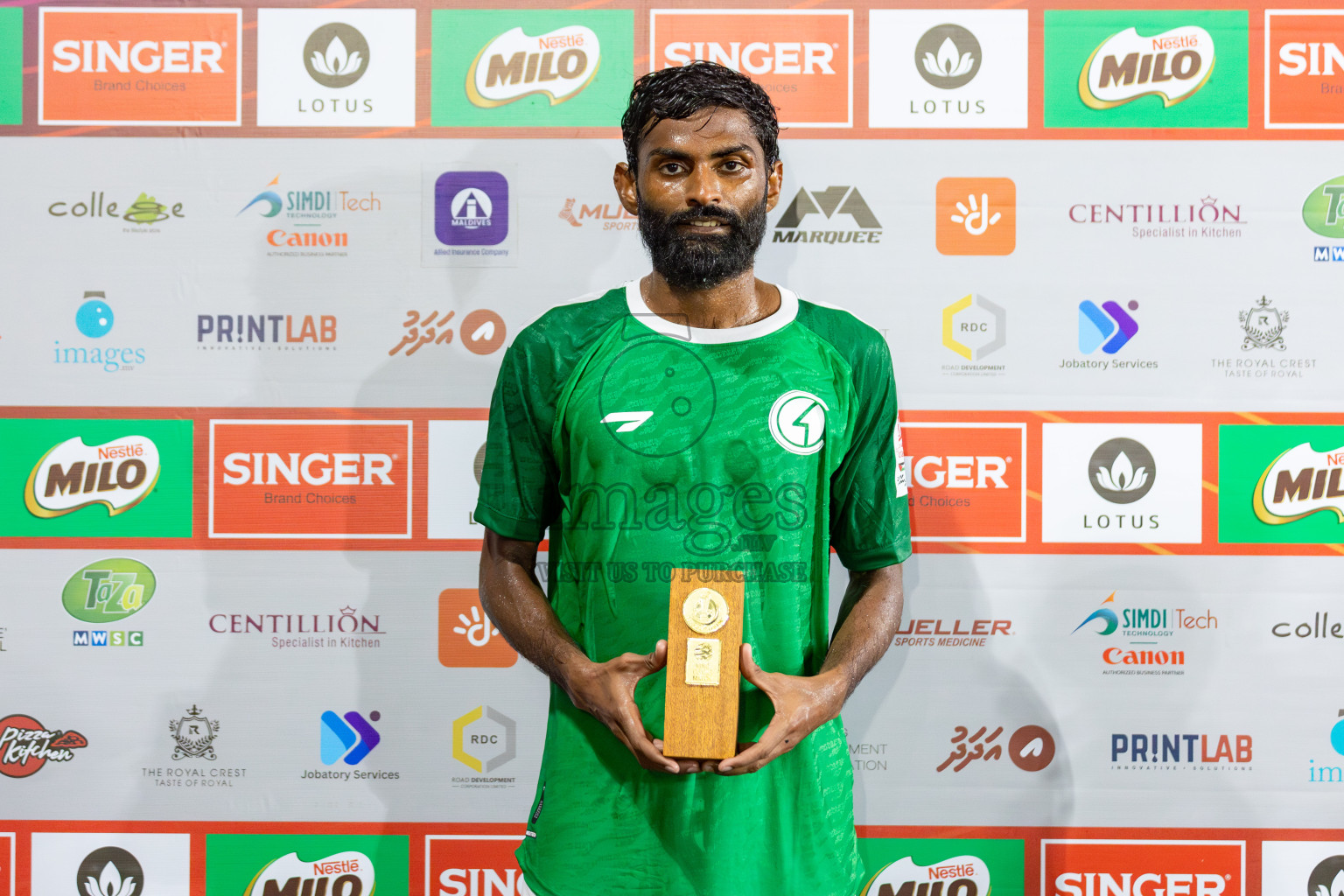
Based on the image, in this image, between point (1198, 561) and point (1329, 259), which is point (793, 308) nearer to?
point (1198, 561)

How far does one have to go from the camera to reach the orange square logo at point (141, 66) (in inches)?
76.7

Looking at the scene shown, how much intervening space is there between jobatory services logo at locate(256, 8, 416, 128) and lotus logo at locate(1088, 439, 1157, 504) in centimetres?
166

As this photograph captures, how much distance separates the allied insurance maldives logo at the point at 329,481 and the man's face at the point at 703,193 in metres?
0.96

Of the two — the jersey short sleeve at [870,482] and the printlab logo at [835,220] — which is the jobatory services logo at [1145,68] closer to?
the printlab logo at [835,220]

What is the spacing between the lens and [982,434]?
1.92 meters

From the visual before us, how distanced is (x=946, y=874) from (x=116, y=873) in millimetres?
1836

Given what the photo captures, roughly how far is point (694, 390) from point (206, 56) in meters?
1.50

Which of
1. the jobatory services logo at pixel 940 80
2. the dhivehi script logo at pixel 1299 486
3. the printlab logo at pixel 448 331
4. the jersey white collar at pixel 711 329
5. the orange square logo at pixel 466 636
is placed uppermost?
the jobatory services logo at pixel 940 80

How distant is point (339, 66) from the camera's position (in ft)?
6.36

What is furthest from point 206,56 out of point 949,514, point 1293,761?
point 1293,761

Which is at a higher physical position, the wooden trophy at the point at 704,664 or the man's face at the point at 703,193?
the man's face at the point at 703,193

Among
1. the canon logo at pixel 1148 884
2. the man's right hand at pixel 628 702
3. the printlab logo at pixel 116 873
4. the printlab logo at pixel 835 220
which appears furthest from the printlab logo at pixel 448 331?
the canon logo at pixel 1148 884

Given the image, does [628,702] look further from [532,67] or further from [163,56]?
[163,56]

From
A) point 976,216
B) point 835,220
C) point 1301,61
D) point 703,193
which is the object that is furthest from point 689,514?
point 1301,61
